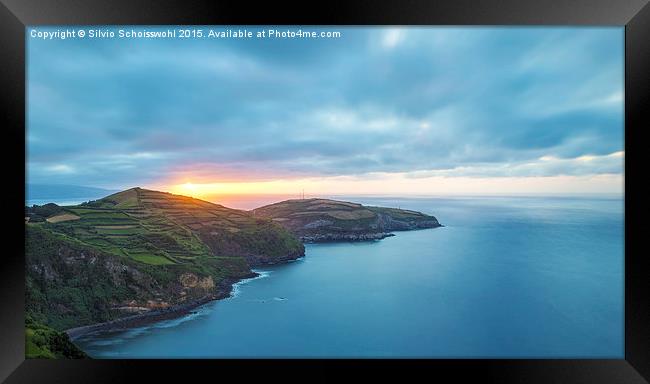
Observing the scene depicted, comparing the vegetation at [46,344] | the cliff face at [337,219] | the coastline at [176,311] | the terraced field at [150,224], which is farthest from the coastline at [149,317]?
the cliff face at [337,219]

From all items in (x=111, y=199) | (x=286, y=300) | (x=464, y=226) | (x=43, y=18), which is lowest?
(x=286, y=300)

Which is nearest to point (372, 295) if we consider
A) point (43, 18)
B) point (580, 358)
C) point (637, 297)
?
point (580, 358)

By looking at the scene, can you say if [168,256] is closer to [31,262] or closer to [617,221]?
[31,262]

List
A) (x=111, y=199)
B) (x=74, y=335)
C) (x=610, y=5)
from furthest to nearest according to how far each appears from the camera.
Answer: (x=111, y=199) < (x=74, y=335) < (x=610, y=5)

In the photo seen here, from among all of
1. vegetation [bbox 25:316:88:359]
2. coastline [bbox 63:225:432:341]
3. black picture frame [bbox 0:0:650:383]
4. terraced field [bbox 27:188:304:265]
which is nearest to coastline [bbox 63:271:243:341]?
coastline [bbox 63:225:432:341]

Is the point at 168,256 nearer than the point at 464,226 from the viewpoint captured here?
No

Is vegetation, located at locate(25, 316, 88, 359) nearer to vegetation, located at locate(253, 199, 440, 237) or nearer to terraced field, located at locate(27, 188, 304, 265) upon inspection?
terraced field, located at locate(27, 188, 304, 265)

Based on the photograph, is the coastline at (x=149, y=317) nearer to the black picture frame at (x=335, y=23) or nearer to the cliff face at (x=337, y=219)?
the black picture frame at (x=335, y=23)

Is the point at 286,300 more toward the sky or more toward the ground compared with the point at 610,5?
more toward the ground
